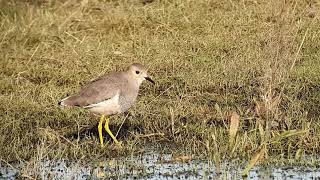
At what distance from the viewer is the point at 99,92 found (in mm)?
7398

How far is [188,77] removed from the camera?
30.5ft

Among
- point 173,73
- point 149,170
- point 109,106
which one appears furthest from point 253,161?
point 173,73

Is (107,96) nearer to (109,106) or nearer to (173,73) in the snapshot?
(109,106)

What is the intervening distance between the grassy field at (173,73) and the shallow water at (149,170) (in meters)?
0.13

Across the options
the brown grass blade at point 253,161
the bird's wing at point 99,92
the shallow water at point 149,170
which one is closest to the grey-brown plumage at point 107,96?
the bird's wing at point 99,92

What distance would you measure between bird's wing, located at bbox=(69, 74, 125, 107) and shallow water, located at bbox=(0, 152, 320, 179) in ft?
1.90

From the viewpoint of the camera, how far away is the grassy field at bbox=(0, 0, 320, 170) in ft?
23.8

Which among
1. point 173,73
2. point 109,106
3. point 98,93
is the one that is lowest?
point 109,106

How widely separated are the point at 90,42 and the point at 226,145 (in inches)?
158

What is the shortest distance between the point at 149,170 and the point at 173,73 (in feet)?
9.38

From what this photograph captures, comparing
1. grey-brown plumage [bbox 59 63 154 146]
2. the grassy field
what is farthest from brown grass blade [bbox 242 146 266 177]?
grey-brown plumage [bbox 59 63 154 146]

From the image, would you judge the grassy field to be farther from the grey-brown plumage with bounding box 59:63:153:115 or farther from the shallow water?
the grey-brown plumage with bounding box 59:63:153:115

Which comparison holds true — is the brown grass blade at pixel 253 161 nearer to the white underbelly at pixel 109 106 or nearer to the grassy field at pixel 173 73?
the grassy field at pixel 173 73

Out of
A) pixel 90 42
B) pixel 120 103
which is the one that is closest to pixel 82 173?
pixel 120 103
